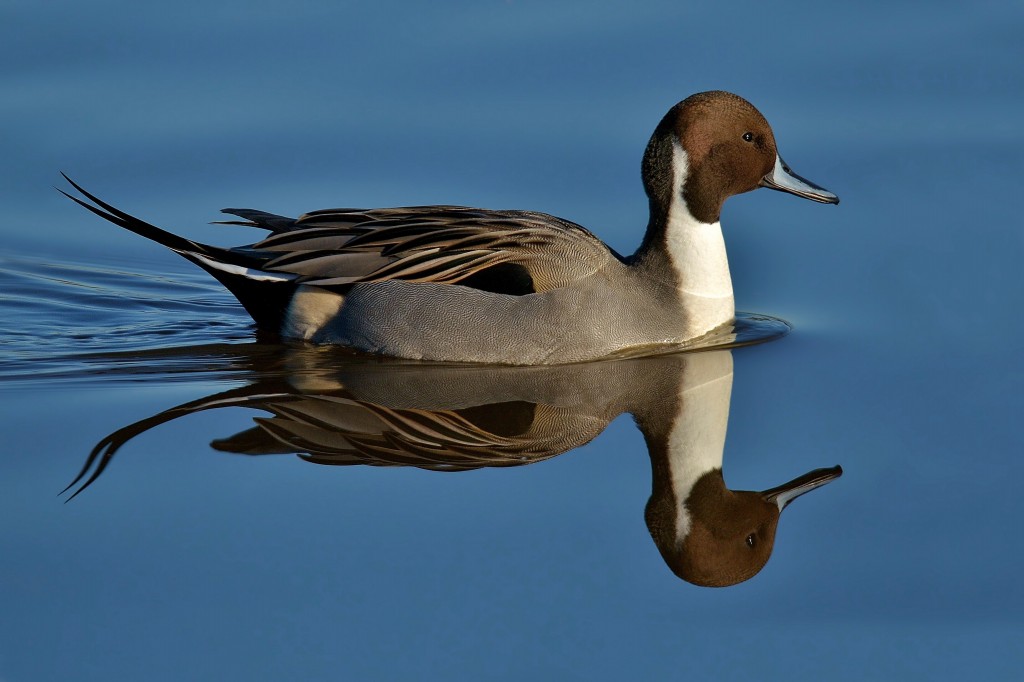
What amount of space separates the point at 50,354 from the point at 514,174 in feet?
9.33

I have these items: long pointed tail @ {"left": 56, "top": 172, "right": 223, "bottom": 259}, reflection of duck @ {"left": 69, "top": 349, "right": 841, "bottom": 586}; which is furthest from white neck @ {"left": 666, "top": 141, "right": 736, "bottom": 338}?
long pointed tail @ {"left": 56, "top": 172, "right": 223, "bottom": 259}

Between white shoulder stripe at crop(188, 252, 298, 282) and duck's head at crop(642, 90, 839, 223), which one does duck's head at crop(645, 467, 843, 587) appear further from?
white shoulder stripe at crop(188, 252, 298, 282)

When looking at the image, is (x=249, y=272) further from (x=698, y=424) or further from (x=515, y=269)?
(x=698, y=424)

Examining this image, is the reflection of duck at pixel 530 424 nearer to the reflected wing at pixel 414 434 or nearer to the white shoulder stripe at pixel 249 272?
the reflected wing at pixel 414 434

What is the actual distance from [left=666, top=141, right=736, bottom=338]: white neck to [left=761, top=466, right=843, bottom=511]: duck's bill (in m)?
1.60

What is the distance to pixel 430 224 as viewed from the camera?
745 centimetres

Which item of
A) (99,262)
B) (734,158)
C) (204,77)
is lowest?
(99,262)

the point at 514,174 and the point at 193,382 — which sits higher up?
the point at 514,174

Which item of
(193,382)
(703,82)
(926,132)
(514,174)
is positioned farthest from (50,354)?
(926,132)

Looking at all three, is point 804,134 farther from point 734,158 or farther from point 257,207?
point 257,207

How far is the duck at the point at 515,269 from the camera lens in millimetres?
7168

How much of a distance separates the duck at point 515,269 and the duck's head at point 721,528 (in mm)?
1402

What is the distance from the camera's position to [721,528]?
5668mm

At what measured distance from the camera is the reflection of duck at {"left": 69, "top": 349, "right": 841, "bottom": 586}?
5680mm
